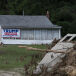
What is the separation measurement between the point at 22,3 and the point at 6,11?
19.4 feet

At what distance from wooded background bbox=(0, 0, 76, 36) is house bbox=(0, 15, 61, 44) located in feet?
25.4

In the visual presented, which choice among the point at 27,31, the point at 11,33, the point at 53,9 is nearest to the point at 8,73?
the point at 11,33

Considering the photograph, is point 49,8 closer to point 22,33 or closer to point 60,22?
point 60,22

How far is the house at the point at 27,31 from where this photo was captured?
1731 inches

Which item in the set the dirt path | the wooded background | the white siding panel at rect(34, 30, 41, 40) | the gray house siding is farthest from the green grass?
the wooded background

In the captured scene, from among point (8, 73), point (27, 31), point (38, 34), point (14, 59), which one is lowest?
point (38, 34)

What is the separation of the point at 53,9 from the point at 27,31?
62.5ft

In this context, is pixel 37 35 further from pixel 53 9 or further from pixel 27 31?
pixel 53 9

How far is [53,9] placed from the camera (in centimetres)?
6312

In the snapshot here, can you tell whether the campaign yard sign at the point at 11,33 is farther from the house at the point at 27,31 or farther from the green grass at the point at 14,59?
the green grass at the point at 14,59

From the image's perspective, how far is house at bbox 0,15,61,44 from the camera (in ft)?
144

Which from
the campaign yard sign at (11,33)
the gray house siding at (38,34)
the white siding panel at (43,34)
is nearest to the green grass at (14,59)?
the campaign yard sign at (11,33)

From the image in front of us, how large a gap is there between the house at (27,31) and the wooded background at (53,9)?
7.74 meters

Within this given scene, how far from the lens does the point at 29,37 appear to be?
148 ft
